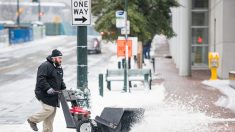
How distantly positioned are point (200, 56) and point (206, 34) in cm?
129

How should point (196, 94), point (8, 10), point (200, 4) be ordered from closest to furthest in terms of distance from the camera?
point (196, 94) → point (200, 4) → point (8, 10)

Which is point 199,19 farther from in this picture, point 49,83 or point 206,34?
point 49,83

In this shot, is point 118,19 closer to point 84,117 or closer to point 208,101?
point 208,101

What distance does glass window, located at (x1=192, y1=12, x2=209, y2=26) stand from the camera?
110 ft

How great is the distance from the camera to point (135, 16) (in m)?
26.1

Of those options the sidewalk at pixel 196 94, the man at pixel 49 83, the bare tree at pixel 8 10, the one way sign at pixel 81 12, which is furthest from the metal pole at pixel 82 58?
the bare tree at pixel 8 10

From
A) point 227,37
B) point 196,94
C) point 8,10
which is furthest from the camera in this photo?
point 8,10

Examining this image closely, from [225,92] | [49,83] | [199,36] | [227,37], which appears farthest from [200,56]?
[49,83]

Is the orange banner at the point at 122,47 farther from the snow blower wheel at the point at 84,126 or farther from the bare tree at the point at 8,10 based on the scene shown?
the bare tree at the point at 8,10

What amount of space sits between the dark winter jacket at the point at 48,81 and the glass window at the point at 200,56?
75.8 feet

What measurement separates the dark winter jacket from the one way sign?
190cm

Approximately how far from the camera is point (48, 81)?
37.4 ft

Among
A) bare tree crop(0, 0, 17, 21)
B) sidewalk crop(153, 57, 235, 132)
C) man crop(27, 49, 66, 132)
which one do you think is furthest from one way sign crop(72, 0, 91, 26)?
bare tree crop(0, 0, 17, 21)

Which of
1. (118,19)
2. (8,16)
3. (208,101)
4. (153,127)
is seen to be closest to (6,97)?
(118,19)
